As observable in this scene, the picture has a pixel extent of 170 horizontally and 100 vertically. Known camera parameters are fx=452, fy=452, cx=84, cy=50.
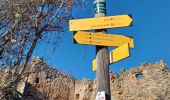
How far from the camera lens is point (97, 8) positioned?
6.84m

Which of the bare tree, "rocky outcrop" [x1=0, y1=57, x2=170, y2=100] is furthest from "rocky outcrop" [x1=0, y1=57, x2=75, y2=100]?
the bare tree

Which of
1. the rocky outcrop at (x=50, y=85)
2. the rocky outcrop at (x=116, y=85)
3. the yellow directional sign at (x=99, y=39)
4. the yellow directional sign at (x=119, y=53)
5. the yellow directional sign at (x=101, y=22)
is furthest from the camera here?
the rocky outcrop at (x=50, y=85)

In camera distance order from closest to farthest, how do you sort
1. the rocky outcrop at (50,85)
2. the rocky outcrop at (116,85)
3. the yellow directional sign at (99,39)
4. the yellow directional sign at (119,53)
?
the yellow directional sign at (119,53)
the yellow directional sign at (99,39)
the rocky outcrop at (116,85)
the rocky outcrop at (50,85)

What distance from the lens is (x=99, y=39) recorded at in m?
6.58

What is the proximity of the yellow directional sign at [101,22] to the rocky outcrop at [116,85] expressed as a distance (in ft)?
57.3

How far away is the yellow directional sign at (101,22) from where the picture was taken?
21.8 ft

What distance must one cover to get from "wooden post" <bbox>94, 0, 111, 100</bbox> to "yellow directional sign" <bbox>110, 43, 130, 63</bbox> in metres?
0.08

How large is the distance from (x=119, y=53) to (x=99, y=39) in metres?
0.37

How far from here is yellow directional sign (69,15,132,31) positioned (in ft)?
21.8

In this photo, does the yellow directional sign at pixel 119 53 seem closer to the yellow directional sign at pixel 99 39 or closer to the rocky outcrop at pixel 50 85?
the yellow directional sign at pixel 99 39

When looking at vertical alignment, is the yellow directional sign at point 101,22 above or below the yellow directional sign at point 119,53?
above

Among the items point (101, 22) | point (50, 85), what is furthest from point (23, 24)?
point (50, 85)

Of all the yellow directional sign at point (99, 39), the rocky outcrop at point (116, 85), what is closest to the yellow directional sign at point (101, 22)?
the yellow directional sign at point (99, 39)

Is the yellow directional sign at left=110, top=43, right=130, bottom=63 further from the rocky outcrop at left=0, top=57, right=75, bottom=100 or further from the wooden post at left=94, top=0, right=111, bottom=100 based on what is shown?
the rocky outcrop at left=0, top=57, right=75, bottom=100
